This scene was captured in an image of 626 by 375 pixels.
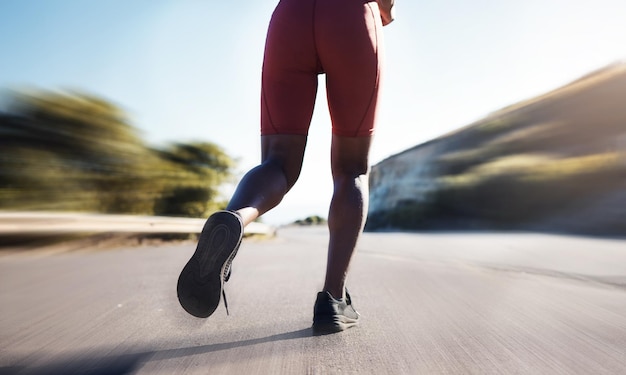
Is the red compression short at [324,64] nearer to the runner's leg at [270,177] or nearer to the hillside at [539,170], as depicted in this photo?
the runner's leg at [270,177]

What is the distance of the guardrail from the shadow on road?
1.44m

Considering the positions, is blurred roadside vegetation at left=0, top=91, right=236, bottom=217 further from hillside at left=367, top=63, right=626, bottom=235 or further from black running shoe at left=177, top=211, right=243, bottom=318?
hillside at left=367, top=63, right=626, bottom=235

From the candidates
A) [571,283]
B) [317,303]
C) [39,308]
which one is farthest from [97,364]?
[571,283]

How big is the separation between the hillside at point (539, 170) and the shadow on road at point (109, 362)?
8130 mm

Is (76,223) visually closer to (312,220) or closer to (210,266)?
(210,266)

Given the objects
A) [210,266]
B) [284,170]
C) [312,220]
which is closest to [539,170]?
[284,170]

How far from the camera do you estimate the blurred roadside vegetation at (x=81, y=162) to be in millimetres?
6055

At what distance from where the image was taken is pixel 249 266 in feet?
13.6

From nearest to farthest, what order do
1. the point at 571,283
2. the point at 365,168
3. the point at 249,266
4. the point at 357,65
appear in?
the point at 357,65 < the point at 365,168 < the point at 571,283 < the point at 249,266

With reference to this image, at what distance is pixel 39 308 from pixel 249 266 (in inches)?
78.3

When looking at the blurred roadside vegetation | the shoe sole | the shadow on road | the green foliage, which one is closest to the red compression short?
the shoe sole

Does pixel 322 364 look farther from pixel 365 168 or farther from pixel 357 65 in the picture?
pixel 357 65

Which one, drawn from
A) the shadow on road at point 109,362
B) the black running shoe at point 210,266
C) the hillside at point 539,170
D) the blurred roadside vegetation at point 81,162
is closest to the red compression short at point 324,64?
the black running shoe at point 210,266

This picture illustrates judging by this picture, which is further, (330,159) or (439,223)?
(439,223)
